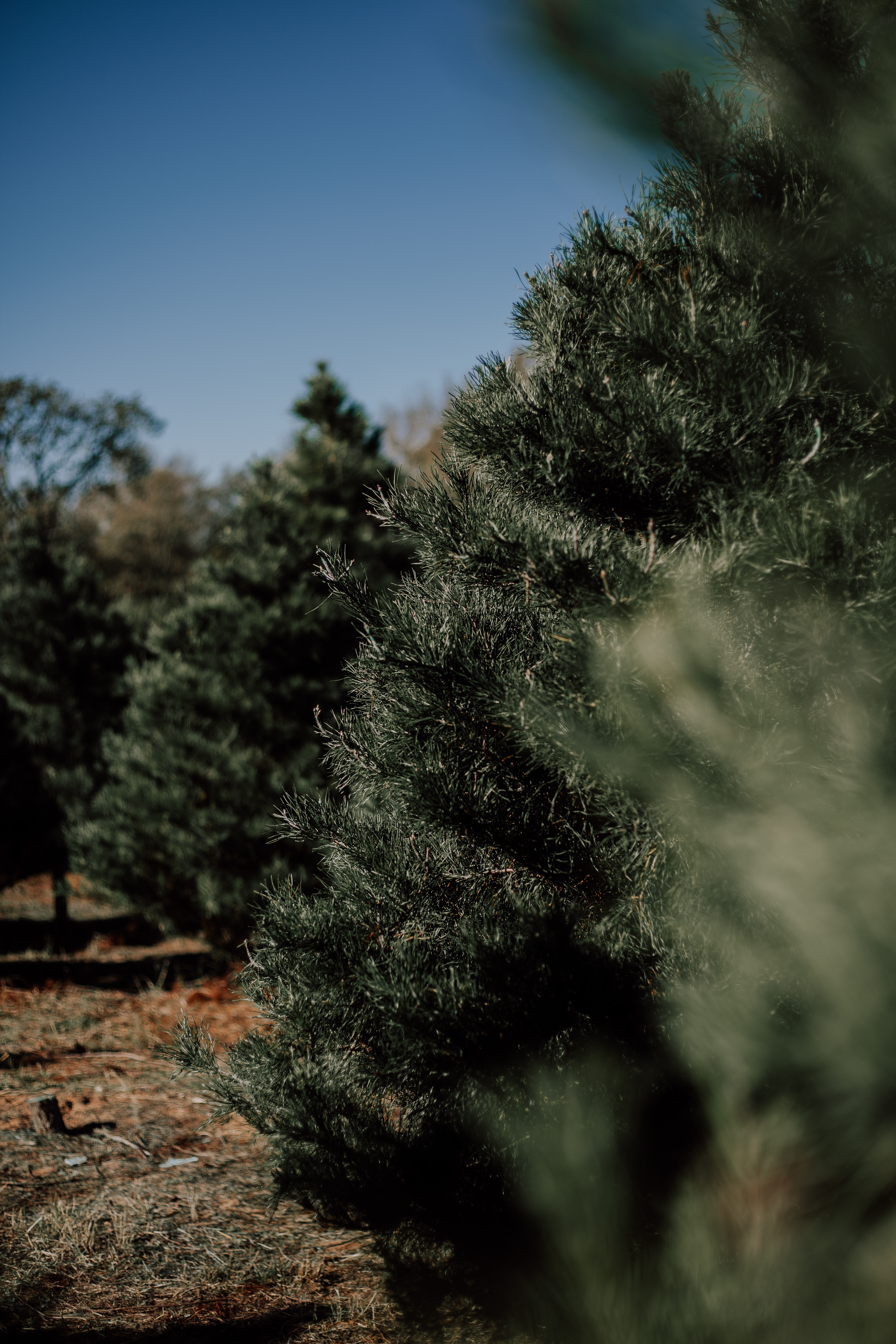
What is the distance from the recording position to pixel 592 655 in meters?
1.82

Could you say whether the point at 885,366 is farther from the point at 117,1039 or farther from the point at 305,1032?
the point at 117,1039

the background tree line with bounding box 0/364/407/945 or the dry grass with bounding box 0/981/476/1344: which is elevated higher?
the background tree line with bounding box 0/364/407/945

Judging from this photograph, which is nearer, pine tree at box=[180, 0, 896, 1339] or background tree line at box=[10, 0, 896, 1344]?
background tree line at box=[10, 0, 896, 1344]

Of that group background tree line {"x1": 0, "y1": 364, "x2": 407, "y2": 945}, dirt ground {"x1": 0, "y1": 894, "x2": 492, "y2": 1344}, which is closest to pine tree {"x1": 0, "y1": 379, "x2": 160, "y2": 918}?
background tree line {"x1": 0, "y1": 364, "x2": 407, "y2": 945}

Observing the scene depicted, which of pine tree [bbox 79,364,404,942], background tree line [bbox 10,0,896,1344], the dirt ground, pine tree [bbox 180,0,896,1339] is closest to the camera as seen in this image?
background tree line [bbox 10,0,896,1344]

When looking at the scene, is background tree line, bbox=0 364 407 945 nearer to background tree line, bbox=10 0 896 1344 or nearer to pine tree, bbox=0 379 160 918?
pine tree, bbox=0 379 160 918

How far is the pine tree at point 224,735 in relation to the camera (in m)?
7.10

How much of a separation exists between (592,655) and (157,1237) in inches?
110

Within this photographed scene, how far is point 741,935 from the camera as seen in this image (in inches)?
60.9

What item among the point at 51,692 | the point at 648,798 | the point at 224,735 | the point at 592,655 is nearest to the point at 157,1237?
the point at 648,798

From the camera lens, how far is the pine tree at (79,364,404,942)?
23.3 feet

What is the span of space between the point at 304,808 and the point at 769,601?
1.65 meters

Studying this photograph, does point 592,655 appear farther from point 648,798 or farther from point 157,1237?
point 157,1237

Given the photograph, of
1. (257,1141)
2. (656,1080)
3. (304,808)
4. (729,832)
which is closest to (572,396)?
(729,832)
